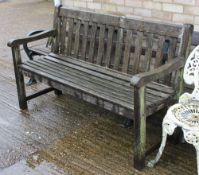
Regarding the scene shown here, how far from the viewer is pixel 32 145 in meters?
3.37

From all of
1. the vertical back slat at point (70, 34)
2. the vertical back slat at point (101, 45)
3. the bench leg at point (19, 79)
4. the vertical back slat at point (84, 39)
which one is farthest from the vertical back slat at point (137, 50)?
the bench leg at point (19, 79)

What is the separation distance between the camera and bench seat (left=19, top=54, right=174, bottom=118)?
9.57 ft

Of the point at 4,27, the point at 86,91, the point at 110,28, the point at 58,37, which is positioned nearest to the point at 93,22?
the point at 110,28

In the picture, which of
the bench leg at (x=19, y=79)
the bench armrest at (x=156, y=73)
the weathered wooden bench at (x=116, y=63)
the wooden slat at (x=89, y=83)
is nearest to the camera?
the bench armrest at (x=156, y=73)

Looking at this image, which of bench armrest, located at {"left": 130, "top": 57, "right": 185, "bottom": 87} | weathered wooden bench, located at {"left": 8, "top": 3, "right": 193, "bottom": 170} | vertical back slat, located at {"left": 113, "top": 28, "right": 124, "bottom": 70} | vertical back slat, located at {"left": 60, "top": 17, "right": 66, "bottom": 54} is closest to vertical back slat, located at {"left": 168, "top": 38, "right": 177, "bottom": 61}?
weathered wooden bench, located at {"left": 8, "top": 3, "right": 193, "bottom": 170}

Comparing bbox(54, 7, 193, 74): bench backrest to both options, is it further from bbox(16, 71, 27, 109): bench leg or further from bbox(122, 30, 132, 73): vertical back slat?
bbox(16, 71, 27, 109): bench leg

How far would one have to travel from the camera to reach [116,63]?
11.5 ft

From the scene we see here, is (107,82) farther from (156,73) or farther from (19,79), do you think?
(19,79)

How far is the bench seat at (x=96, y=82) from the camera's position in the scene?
2916 millimetres

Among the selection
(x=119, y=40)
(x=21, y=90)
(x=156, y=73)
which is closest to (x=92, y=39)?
(x=119, y=40)

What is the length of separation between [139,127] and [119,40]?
103 centimetres

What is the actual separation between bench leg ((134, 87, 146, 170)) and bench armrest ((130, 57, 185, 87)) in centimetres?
5

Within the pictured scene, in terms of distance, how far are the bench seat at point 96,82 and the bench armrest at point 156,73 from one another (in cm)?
23

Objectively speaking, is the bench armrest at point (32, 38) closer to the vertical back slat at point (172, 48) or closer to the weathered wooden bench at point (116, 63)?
the weathered wooden bench at point (116, 63)
